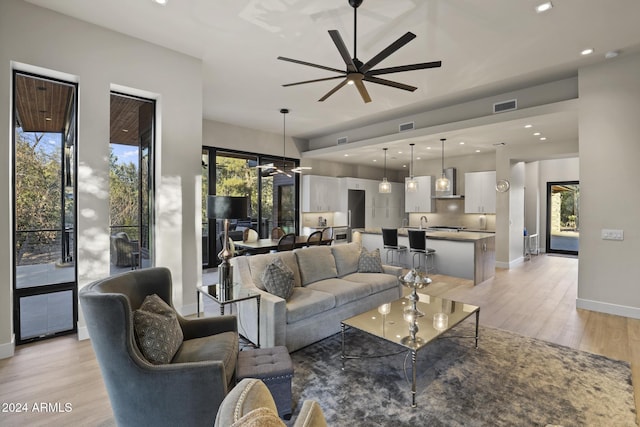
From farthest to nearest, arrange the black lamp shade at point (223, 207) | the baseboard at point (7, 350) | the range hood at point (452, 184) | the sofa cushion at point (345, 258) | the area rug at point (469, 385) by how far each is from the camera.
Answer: the range hood at point (452, 184), the sofa cushion at point (345, 258), the black lamp shade at point (223, 207), the baseboard at point (7, 350), the area rug at point (469, 385)

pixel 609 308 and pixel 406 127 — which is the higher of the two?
pixel 406 127

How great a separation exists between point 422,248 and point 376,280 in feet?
7.82

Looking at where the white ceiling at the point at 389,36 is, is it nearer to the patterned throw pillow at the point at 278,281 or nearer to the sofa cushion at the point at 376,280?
the patterned throw pillow at the point at 278,281

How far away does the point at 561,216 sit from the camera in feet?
32.4

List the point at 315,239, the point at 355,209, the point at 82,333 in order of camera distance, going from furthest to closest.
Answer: the point at 355,209 < the point at 315,239 < the point at 82,333

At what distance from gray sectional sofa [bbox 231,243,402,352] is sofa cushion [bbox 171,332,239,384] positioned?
25.1 inches

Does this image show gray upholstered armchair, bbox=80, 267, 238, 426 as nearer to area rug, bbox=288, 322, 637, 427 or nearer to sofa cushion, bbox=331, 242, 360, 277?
area rug, bbox=288, 322, 637, 427

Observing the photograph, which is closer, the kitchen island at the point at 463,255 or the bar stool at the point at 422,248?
the kitchen island at the point at 463,255

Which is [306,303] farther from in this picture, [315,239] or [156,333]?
[315,239]

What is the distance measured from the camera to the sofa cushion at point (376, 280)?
3.92 metres

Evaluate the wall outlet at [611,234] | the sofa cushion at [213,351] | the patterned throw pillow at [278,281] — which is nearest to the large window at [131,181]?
the patterned throw pillow at [278,281]

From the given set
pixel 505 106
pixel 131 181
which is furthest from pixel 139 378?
pixel 505 106

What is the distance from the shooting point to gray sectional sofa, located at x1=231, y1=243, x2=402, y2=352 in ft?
9.61

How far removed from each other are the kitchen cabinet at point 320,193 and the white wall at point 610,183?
5.76 m
